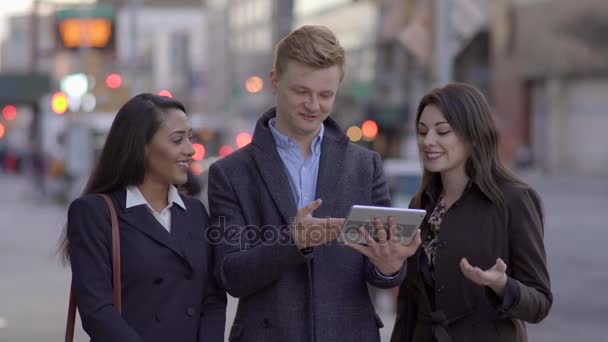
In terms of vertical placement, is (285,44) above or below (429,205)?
above

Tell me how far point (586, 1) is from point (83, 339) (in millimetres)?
40012

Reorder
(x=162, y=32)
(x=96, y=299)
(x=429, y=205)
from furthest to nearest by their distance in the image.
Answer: (x=162, y=32)
(x=429, y=205)
(x=96, y=299)

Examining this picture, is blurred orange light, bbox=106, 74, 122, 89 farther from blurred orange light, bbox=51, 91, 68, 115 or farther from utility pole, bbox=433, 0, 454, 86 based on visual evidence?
utility pole, bbox=433, 0, 454, 86

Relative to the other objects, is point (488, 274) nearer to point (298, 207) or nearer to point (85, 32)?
point (298, 207)

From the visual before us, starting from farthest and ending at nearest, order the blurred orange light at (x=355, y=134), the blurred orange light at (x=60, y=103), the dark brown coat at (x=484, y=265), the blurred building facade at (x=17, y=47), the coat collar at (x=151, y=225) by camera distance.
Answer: the blurred building facade at (x=17, y=47)
the blurred orange light at (x=355, y=134)
the blurred orange light at (x=60, y=103)
the dark brown coat at (x=484, y=265)
the coat collar at (x=151, y=225)

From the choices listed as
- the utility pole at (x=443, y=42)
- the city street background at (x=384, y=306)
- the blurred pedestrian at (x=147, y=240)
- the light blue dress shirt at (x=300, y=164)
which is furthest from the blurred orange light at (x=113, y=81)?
the light blue dress shirt at (x=300, y=164)

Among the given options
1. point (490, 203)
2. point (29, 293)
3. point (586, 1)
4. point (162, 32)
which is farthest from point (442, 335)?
point (162, 32)

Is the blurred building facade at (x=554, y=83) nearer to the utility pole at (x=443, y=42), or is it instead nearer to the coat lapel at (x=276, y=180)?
the utility pole at (x=443, y=42)

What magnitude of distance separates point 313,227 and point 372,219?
0.18 meters

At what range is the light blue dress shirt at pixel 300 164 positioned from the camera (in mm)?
3871

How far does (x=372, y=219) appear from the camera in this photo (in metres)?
3.43

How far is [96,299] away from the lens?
362 cm

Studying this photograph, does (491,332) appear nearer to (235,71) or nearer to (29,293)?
(29,293)

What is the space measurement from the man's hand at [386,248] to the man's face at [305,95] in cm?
49
